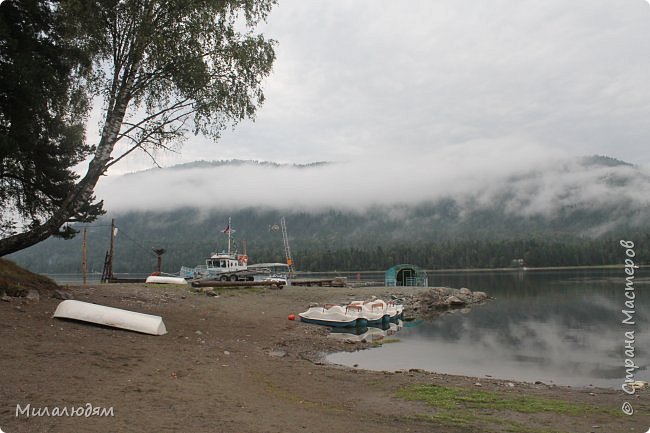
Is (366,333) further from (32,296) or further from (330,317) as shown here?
(32,296)

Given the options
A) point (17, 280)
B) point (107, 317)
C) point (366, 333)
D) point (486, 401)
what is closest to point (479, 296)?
point (366, 333)

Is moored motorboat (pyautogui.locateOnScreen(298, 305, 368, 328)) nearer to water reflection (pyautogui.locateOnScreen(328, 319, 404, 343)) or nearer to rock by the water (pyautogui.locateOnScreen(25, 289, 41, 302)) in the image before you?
water reflection (pyautogui.locateOnScreen(328, 319, 404, 343))

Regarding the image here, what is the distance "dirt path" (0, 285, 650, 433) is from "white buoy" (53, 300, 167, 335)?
24 centimetres

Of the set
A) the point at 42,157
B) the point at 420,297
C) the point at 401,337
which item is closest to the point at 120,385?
the point at 42,157

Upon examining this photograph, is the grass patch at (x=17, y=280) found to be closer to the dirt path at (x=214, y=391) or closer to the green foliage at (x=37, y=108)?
the dirt path at (x=214, y=391)

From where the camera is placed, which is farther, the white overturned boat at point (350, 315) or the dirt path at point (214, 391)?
the white overturned boat at point (350, 315)

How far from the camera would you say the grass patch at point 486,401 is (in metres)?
10.5

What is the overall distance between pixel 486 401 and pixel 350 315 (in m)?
19.4

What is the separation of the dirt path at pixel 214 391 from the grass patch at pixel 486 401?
10 cm

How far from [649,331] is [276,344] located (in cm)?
2545

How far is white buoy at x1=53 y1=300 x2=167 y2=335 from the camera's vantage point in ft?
47.0

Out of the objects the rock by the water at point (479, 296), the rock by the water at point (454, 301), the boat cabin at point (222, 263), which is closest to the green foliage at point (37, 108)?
the boat cabin at point (222, 263)

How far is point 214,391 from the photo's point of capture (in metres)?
10.1

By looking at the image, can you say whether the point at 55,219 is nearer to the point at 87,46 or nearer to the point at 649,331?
the point at 87,46
